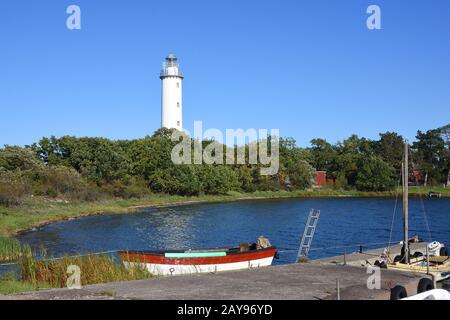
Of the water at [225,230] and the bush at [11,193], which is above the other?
the bush at [11,193]

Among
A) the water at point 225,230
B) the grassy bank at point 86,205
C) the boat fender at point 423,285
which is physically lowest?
the water at point 225,230

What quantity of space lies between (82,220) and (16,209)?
7113 millimetres

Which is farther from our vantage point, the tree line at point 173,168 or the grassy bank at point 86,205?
the tree line at point 173,168

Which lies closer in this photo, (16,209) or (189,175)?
(16,209)

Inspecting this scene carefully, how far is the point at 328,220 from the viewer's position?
194ft

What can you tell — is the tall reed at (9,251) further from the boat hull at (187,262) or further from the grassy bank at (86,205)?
the grassy bank at (86,205)

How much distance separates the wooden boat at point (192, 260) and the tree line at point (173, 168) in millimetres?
41256

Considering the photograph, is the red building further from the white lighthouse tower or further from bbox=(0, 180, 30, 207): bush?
bbox=(0, 180, 30, 207): bush

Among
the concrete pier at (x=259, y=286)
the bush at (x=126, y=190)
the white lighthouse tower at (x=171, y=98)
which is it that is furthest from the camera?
the white lighthouse tower at (x=171, y=98)

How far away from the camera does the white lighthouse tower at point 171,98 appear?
333 ft

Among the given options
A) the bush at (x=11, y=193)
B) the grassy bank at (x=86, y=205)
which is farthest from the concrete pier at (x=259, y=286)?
the bush at (x=11, y=193)

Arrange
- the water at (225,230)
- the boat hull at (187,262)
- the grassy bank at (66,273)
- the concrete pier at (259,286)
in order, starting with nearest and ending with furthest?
the concrete pier at (259,286), the grassy bank at (66,273), the boat hull at (187,262), the water at (225,230)
